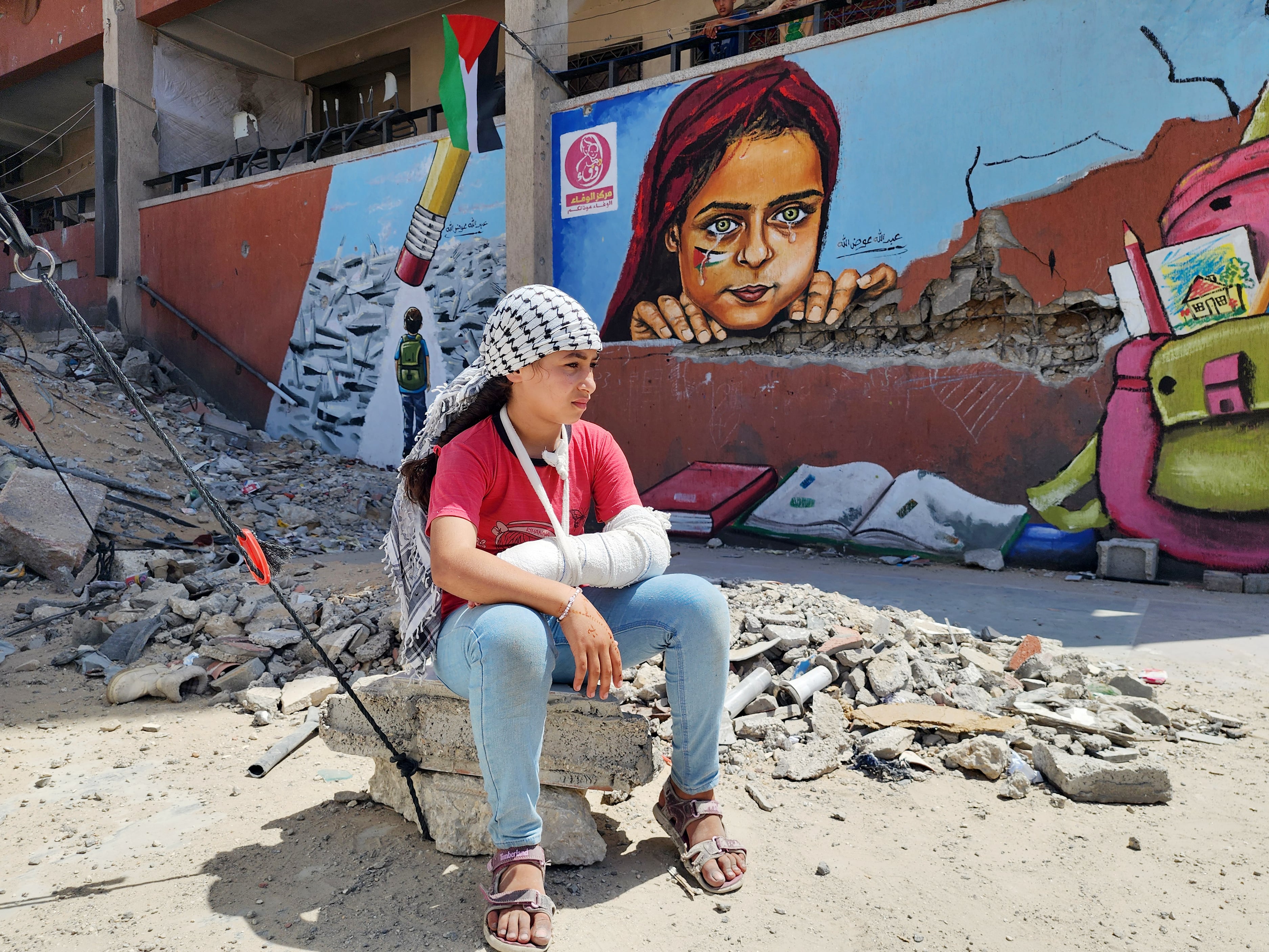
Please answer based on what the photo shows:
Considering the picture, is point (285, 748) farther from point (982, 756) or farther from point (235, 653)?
point (982, 756)

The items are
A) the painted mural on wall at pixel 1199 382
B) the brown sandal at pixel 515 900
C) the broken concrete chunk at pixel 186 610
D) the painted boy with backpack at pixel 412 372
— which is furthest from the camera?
the painted boy with backpack at pixel 412 372

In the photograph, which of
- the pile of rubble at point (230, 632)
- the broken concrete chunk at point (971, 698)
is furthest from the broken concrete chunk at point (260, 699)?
the broken concrete chunk at point (971, 698)

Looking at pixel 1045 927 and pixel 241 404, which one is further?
pixel 241 404

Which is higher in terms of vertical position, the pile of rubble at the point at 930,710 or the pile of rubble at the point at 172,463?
the pile of rubble at the point at 172,463

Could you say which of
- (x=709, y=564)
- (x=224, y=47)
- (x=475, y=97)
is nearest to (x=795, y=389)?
(x=709, y=564)

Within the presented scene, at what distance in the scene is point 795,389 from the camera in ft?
22.2

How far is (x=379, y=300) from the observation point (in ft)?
32.3

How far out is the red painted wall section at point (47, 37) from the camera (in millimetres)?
12148

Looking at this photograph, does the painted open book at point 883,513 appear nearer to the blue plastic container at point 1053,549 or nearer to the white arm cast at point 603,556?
the blue plastic container at point 1053,549

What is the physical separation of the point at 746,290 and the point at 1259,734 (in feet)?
16.6

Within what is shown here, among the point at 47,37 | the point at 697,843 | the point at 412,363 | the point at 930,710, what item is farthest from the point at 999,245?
the point at 47,37

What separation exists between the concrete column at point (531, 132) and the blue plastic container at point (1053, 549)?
4.95 metres

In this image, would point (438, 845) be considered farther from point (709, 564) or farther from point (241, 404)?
point (241, 404)

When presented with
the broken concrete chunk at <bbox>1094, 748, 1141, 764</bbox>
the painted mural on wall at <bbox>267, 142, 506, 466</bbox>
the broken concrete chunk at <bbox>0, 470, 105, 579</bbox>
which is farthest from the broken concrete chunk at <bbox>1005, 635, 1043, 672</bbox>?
the painted mural on wall at <bbox>267, 142, 506, 466</bbox>
